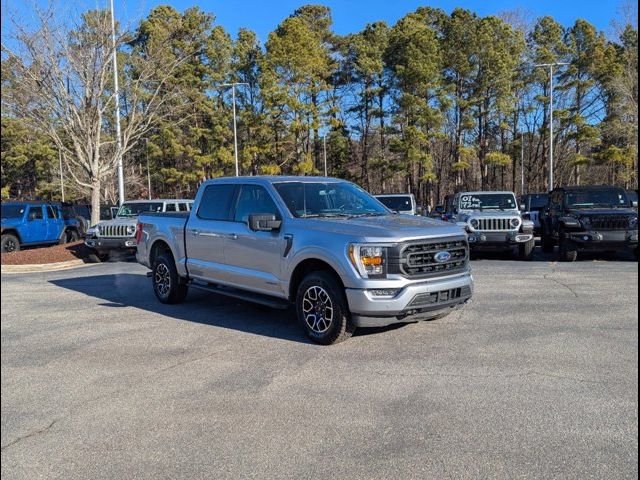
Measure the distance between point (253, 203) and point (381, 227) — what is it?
1.99 metres

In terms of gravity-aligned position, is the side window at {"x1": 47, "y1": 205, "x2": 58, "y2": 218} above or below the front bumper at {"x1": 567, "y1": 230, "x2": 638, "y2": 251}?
above

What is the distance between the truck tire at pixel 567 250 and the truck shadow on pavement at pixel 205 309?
7.83m

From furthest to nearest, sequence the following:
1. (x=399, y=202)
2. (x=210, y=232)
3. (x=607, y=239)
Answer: (x=399, y=202) → (x=607, y=239) → (x=210, y=232)

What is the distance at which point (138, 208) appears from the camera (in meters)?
16.0

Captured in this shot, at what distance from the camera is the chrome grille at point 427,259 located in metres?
5.68

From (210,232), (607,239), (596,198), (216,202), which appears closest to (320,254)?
(210,232)

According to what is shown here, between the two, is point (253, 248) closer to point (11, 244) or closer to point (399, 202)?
point (399, 202)

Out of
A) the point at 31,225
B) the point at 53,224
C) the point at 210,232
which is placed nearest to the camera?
the point at 210,232

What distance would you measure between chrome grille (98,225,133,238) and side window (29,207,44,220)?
4.88 metres

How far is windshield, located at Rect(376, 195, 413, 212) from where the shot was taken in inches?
726

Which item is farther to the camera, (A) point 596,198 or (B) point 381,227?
(A) point 596,198

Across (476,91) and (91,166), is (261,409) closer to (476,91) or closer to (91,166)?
(91,166)

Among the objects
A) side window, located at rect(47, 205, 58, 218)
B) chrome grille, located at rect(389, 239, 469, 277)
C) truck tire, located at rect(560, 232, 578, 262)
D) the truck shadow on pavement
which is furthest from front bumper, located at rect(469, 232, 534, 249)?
side window, located at rect(47, 205, 58, 218)

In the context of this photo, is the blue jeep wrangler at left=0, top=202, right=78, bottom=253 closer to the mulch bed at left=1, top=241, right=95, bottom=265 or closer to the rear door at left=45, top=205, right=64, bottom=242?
the rear door at left=45, top=205, right=64, bottom=242
